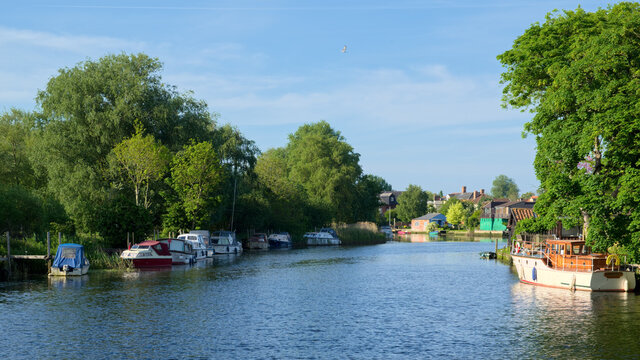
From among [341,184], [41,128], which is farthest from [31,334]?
[341,184]

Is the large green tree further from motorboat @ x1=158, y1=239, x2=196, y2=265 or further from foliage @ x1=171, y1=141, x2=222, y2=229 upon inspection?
motorboat @ x1=158, y1=239, x2=196, y2=265

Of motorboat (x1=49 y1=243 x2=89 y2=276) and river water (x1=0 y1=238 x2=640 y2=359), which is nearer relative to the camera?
river water (x1=0 y1=238 x2=640 y2=359)

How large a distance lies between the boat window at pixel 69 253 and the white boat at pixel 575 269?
115ft

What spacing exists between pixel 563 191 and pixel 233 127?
62293 millimetres

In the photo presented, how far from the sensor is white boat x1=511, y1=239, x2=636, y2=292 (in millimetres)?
38531

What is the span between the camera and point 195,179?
72250 millimetres

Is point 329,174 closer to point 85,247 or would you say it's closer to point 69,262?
point 85,247

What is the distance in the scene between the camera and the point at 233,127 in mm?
92625

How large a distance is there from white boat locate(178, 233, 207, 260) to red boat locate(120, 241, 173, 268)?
33.1 ft

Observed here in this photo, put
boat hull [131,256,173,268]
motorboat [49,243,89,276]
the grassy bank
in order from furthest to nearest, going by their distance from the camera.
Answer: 1. boat hull [131,256,173,268]
2. the grassy bank
3. motorboat [49,243,89,276]

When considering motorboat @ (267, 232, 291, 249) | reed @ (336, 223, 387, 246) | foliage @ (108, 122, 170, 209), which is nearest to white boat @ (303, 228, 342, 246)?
reed @ (336, 223, 387, 246)

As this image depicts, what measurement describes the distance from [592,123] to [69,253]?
39302mm

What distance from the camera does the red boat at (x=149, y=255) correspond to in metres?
54.5

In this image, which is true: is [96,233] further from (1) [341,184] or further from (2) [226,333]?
(1) [341,184]
